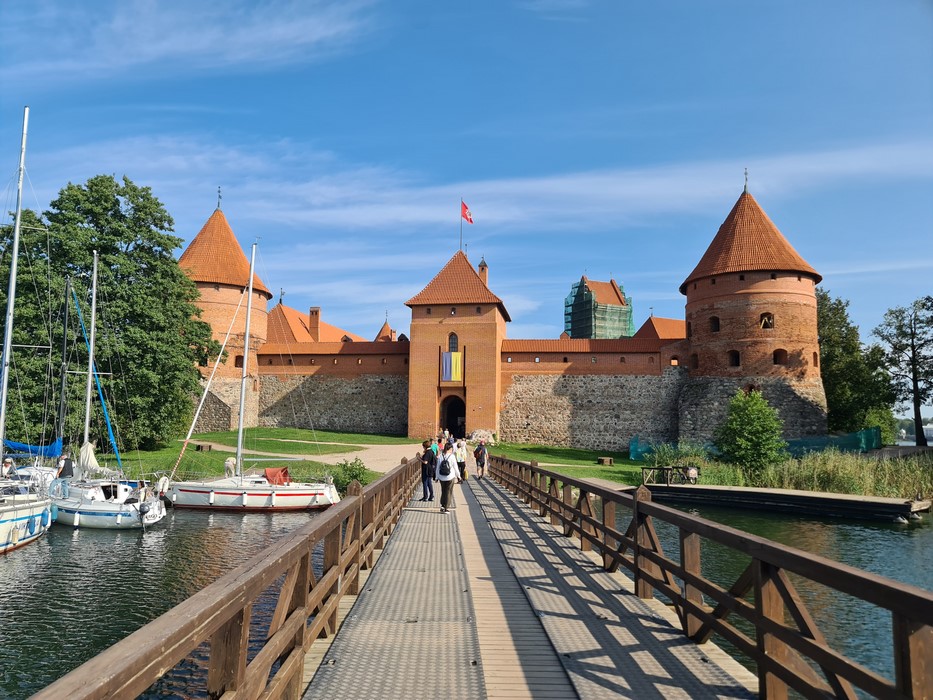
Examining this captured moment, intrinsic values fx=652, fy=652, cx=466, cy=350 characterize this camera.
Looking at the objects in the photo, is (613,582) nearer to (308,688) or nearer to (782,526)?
(308,688)

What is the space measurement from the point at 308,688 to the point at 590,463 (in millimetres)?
25892

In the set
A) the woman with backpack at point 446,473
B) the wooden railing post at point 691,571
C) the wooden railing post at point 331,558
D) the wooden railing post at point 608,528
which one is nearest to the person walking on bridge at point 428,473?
the woman with backpack at point 446,473

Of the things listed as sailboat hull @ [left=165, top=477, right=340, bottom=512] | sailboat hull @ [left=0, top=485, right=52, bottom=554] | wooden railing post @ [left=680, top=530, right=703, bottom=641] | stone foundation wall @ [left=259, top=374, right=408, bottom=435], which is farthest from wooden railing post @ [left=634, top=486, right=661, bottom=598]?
stone foundation wall @ [left=259, top=374, right=408, bottom=435]

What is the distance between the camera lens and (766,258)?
31.2 m

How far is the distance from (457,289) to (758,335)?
15343 millimetres

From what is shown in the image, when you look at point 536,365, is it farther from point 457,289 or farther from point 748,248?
point 748,248

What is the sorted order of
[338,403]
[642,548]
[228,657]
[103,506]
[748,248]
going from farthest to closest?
1. [338,403]
2. [748,248]
3. [103,506]
4. [642,548]
5. [228,657]

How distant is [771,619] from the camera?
3383 millimetres

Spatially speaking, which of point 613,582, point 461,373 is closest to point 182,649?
point 613,582

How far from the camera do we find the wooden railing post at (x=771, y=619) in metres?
3.36

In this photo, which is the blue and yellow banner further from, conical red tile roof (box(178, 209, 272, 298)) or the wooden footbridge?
the wooden footbridge

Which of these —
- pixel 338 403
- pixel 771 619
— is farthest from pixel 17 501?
pixel 338 403

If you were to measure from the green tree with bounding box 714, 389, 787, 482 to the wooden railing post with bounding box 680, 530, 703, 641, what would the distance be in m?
22.6

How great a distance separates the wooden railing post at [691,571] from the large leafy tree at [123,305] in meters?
21.9
